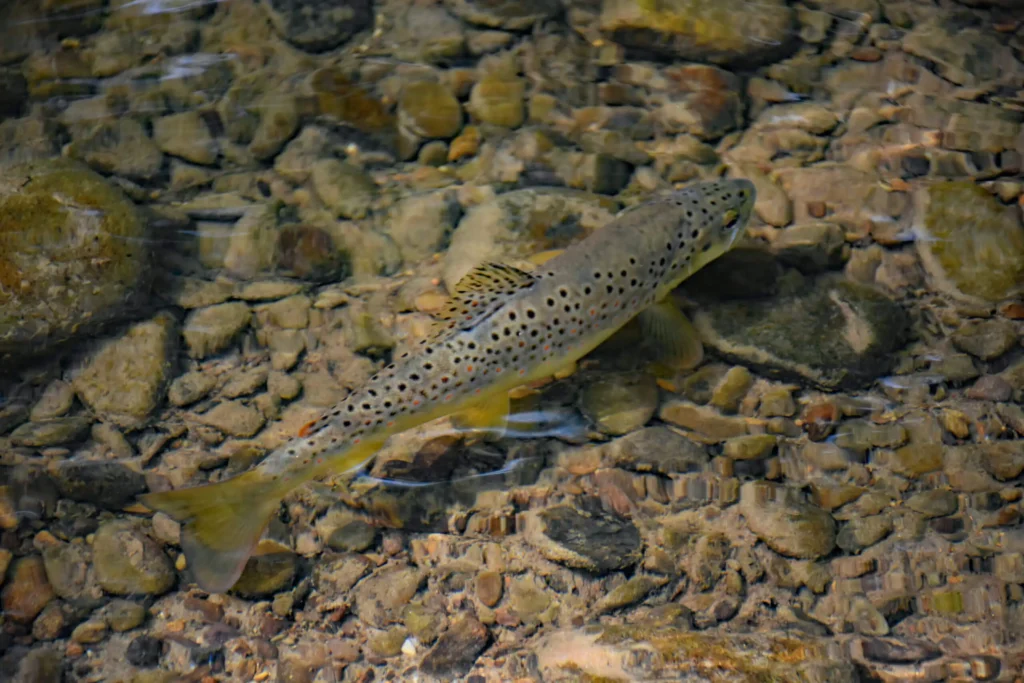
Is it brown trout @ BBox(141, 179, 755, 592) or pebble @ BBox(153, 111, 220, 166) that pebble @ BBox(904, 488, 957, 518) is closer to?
brown trout @ BBox(141, 179, 755, 592)

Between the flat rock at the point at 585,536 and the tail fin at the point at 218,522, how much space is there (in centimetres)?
155

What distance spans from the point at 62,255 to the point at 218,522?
2.46m

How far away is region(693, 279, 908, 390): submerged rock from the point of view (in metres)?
5.09

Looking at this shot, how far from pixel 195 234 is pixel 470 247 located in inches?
85.2

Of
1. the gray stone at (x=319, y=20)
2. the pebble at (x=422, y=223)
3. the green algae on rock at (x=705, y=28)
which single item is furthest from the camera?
the gray stone at (x=319, y=20)

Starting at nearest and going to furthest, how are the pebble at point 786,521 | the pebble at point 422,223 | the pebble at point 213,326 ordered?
the pebble at point 786,521 < the pebble at point 213,326 < the pebble at point 422,223

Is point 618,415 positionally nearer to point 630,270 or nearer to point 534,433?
point 534,433

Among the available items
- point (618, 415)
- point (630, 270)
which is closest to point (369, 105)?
point (630, 270)

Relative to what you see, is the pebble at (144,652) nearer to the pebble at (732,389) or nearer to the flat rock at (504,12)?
the pebble at (732,389)

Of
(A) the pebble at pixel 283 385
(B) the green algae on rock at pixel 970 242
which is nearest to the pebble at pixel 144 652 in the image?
(A) the pebble at pixel 283 385

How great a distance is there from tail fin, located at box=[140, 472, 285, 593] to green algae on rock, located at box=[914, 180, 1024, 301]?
480 cm

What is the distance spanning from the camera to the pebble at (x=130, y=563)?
4320mm

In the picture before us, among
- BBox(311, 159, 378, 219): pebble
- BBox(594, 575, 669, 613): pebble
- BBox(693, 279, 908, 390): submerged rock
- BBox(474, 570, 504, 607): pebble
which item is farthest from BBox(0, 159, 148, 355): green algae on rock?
BBox(693, 279, 908, 390): submerged rock

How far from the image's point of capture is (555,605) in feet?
A: 14.0
